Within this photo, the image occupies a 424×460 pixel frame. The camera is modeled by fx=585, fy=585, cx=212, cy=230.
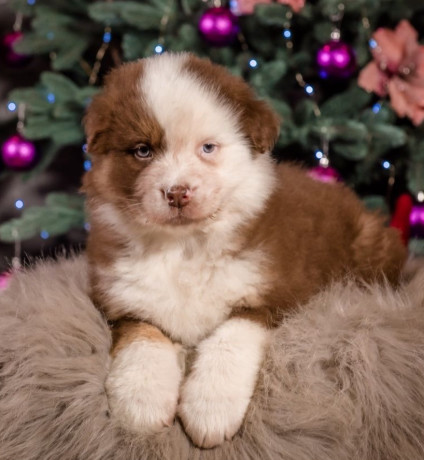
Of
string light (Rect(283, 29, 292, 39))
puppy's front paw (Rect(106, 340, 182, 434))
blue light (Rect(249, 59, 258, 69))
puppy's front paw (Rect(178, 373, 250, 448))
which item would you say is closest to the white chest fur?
puppy's front paw (Rect(106, 340, 182, 434))

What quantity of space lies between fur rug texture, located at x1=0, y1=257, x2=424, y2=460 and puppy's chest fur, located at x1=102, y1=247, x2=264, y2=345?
0.15 meters

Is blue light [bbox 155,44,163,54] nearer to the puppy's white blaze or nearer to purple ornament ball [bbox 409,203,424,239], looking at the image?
the puppy's white blaze

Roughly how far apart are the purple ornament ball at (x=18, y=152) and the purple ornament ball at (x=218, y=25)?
1.11 metres

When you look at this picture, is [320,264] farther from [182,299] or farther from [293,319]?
[182,299]

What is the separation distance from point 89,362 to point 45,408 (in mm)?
171

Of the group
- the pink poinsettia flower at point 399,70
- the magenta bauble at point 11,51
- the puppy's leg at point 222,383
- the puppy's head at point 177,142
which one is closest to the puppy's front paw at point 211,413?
the puppy's leg at point 222,383

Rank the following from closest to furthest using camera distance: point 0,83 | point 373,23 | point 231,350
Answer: point 231,350 < point 373,23 < point 0,83

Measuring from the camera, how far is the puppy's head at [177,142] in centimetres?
162

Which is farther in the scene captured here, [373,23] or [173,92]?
[373,23]

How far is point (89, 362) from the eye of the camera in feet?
5.53

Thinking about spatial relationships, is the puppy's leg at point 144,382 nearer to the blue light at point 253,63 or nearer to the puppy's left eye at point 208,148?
the puppy's left eye at point 208,148

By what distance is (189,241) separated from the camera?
5.95ft

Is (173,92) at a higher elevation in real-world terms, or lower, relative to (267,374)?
higher

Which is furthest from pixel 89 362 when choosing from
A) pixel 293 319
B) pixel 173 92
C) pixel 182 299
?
pixel 173 92
